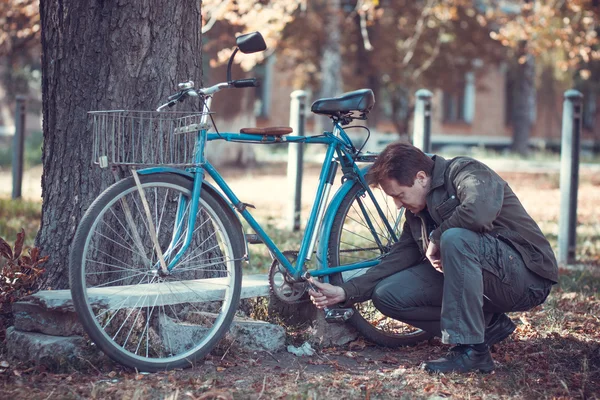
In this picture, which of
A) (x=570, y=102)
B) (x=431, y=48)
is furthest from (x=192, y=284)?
(x=431, y=48)

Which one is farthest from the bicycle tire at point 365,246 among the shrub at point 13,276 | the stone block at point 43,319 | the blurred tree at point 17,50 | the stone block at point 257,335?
the blurred tree at point 17,50

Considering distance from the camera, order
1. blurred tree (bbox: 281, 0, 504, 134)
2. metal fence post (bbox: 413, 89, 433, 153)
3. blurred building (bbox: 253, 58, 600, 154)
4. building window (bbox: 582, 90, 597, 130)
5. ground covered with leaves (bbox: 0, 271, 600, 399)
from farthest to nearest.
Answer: building window (bbox: 582, 90, 597, 130), blurred building (bbox: 253, 58, 600, 154), blurred tree (bbox: 281, 0, 504, 134), metal fence post (bbox: 413, 89, 433, 153), ground covered with leaves (bbox: 0, 271, 600, 399)

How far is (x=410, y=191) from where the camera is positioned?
3889 mm

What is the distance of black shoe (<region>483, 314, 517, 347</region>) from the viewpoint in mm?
4070

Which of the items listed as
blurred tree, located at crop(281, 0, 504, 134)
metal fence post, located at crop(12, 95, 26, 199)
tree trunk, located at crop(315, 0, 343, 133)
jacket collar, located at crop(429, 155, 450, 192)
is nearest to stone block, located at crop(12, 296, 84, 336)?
jacket collar, located at crop(429, 155, 450, 192)

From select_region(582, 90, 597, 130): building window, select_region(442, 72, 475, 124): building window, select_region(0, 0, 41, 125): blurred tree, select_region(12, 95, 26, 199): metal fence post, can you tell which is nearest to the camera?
select_region(12, 95, 26, 199): metal fence post

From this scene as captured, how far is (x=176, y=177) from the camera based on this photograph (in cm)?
373

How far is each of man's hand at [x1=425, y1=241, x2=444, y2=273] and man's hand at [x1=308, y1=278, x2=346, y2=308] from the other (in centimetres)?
50

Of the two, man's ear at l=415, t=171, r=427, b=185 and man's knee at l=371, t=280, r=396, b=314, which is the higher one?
man's ear at l=415, t=171, r=427, b=185

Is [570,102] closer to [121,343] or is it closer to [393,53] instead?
[121,343]

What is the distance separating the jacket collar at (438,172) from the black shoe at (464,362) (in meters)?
0.77

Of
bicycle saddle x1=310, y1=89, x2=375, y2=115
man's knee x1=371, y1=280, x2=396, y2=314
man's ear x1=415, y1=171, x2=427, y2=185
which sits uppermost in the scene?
bicycle saddle x1=310, y1=89, x2=375, y2=115

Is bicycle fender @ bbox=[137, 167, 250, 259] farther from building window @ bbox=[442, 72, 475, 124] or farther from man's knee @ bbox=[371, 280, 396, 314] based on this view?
building window @ bbox=[442, 72, 475, 124]

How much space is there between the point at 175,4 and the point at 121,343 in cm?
175
